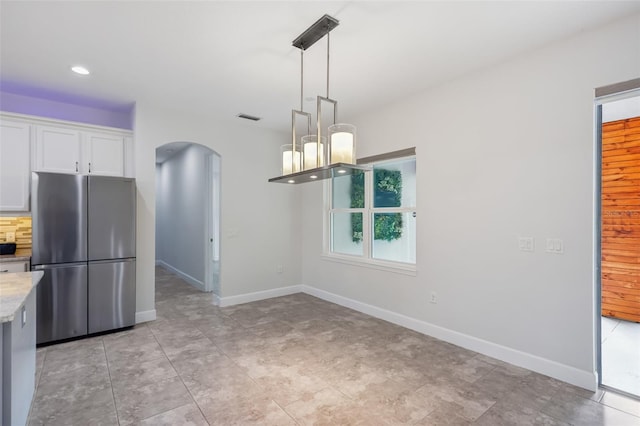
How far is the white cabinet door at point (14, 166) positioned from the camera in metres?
3.40

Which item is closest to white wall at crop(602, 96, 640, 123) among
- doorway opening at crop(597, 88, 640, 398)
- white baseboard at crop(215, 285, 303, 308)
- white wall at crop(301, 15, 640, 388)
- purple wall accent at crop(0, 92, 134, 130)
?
doorway opening at crop(597, 88, 640, 398)

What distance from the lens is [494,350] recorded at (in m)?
3.02

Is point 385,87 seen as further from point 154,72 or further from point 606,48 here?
point 154,72

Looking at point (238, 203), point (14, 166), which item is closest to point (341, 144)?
point (238, 203)

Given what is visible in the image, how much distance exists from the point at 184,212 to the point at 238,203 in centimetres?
246

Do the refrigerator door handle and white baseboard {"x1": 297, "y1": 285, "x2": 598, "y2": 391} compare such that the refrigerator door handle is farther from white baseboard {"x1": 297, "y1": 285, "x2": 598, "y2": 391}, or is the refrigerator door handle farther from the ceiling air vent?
white baseboard {"x1": 297, "y1": 285, "x2": 598, "y2": 391}

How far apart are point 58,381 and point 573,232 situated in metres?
4.44

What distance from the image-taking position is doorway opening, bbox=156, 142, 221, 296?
575cm

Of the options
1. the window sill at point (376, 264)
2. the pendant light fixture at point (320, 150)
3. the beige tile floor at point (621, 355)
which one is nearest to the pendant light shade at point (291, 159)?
the pendant light fixture at point (320, 150)

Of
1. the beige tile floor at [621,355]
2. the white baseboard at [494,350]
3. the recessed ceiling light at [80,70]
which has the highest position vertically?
the recessed ceiling light at [80,70]

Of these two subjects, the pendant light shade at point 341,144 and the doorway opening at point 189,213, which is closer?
the pendant light shade at point 341,144

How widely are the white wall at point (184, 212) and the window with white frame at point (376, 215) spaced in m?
2.39

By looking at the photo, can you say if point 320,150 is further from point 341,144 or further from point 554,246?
point 554,246

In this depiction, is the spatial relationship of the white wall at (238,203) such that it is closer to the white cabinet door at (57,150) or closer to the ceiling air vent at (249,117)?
the ceiling air vent at (249,117)
